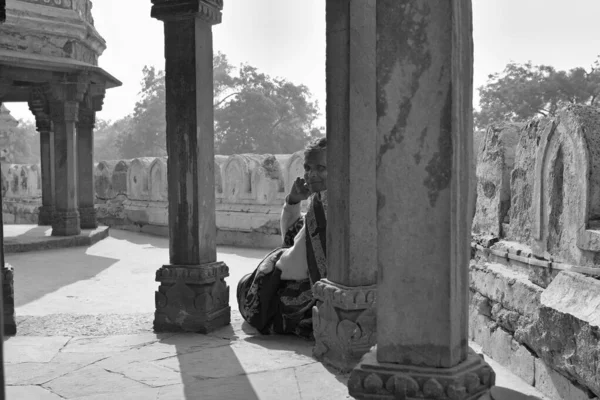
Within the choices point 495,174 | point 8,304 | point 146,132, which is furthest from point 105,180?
point 146,132

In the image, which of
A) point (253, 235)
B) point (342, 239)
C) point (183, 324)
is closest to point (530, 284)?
point (342, 239)

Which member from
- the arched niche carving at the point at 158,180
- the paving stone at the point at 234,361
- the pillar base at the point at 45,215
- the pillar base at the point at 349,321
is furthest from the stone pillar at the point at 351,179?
the pillar base at the point at 45,215

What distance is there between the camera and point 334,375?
2.99 meters

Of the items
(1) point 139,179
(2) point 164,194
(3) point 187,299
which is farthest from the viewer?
(1) point 139,179

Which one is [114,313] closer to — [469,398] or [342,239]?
[342,239]

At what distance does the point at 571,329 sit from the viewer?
2.49 meters

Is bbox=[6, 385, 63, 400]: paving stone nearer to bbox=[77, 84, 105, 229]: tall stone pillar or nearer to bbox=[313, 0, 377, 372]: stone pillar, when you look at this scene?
bbox=[313, 0, 377, 372]: stone pillar

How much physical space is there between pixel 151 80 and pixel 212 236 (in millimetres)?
41162

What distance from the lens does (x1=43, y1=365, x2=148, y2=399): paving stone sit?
2842 millimetres

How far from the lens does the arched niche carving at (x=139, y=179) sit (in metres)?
12.5

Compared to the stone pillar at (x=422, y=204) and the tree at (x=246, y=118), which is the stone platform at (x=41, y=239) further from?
the tree at (x=246, y=118)

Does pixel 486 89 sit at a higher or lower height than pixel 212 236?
higher

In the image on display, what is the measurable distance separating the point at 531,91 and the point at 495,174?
2884 centimetres

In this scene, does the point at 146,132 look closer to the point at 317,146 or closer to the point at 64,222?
the point at 64,222
